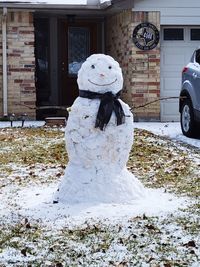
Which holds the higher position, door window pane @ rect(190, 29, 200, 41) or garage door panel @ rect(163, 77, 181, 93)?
door window pane @ rect(190, 29, 200, 41)

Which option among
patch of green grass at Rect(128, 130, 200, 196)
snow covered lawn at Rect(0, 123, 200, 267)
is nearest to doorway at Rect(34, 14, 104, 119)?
patch of green grass at Rect(128, 130, 200, 196)

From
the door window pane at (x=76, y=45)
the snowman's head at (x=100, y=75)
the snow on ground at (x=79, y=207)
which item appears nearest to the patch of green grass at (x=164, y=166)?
the snow on ground at (x=79, y=207)

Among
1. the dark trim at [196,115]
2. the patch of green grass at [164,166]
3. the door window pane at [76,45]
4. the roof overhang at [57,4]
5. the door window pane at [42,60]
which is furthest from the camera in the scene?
the door window pane at [76,45]

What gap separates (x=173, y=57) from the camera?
1795cm

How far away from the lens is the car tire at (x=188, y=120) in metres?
13.5

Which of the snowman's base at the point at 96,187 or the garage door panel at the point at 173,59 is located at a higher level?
the garage door panel at the point at 173,59

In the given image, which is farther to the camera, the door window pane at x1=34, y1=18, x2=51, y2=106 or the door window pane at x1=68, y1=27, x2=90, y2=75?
the door window pane at x1=68, y1=27, x2=90, y2=75

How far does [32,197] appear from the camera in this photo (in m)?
7.75

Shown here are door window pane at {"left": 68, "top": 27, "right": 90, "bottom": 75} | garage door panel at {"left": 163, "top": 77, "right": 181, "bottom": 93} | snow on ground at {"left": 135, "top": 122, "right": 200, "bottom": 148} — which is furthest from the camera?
door window pane at {"left": 68, "top": 27, "right": 90, "bottom": 75}

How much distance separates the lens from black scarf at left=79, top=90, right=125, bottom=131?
7273 millimetres

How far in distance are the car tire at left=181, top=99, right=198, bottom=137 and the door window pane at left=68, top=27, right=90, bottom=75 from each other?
6.88 metres

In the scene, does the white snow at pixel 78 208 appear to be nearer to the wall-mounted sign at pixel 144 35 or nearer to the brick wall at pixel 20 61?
the wall-mounted sign at pixel 144 35

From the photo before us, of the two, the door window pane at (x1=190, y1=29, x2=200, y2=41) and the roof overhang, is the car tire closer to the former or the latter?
the door window pane at (x1=190, y1=29, x2=200, y2=41)

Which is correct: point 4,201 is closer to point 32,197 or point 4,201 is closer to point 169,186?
point 32,197
